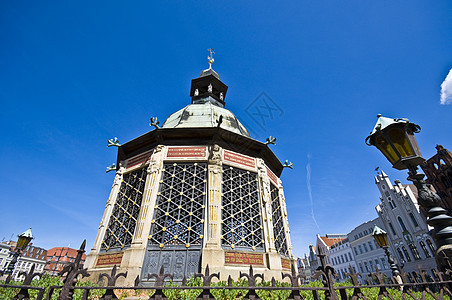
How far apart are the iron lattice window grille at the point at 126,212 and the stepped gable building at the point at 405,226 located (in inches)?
1496

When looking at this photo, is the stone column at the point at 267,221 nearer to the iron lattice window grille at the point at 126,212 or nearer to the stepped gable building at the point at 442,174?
the iron lattice window grille at the point at 126,212

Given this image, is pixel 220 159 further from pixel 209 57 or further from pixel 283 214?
pixel 209 57

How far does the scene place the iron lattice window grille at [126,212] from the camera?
9.13 m

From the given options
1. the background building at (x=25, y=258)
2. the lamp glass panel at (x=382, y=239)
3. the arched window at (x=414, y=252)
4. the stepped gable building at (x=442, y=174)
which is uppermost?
the stepped gable building at (x=442, y=174)

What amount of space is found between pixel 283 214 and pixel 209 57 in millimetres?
17607

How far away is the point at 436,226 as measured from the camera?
4078 mm

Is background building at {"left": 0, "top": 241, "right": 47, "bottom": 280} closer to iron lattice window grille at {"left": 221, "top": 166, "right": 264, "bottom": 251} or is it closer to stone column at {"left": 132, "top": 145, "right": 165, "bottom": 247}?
stone column at {"left": 132, "top": 145, "right": 165, "bottom": 247}

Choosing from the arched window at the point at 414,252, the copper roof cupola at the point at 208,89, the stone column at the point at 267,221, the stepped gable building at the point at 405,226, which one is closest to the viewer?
the stone column at the point at 267,221

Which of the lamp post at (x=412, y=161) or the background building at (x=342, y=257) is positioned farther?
the background building at (x=342, y=257)

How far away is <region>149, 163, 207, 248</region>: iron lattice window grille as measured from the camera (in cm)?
870

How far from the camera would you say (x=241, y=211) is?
9.52m

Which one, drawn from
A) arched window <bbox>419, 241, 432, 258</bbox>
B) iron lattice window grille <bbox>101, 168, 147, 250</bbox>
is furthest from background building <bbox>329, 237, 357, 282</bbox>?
iron lattice window grille <bbox>101, 168, 147, 250</bbox>

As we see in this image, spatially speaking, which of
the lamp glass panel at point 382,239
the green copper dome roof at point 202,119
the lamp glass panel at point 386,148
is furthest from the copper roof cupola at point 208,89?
the lamp glass panel at point 386,148

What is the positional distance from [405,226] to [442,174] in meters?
10.6
